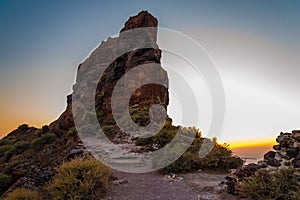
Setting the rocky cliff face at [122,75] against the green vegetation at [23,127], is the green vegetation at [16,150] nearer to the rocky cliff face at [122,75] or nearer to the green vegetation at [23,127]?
the rocky cliff face at [122,75]

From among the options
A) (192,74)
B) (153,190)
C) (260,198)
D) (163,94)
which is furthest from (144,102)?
(260,198)

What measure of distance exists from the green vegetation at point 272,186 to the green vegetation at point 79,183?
3593mm

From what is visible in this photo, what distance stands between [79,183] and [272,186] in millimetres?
4578

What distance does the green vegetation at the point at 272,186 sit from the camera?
576cm

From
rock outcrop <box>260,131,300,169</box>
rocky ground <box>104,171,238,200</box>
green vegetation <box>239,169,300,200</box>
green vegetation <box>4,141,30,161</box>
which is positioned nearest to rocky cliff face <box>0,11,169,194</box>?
green vegetation <box>4,141,30,161</box>

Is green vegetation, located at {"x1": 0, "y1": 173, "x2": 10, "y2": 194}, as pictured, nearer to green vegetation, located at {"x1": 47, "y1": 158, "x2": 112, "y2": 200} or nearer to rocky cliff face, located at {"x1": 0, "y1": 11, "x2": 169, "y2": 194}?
green vegetation, located at {"x1": 47, "y1": 158, "x2": 112, "y2": 200}

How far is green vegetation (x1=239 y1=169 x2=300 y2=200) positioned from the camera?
227 inches

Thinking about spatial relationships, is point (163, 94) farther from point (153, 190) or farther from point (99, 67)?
point (153, 190)

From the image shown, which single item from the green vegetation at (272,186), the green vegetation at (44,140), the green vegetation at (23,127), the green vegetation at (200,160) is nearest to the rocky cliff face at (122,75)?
the green vegetation at (44,140)

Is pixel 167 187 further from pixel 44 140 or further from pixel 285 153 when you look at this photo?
pixel 44 140

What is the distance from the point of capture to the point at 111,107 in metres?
25.6

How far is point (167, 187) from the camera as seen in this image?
777cm

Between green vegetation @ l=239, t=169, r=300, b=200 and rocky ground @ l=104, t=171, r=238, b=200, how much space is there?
0.57 m

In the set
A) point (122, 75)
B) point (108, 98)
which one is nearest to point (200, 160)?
point (108, 98)
